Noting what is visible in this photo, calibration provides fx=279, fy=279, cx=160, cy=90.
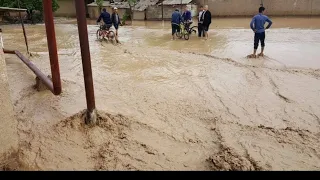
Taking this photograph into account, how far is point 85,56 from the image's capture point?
150 inches

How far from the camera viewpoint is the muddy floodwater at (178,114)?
356 centimetres

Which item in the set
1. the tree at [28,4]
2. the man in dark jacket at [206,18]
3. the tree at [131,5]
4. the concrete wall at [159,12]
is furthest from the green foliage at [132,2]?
the man in dark jacket at [206,18]

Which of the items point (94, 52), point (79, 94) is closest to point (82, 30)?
point (79, 94)

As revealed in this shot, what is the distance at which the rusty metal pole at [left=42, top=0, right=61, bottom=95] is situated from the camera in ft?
14.4

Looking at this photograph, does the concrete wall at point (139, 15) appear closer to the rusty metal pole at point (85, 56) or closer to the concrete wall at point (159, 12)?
the concrete wall at point (159, 12)

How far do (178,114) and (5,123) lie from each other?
9.22 feet

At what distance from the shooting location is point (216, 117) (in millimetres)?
4934

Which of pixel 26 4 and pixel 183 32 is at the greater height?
pixel 26 4

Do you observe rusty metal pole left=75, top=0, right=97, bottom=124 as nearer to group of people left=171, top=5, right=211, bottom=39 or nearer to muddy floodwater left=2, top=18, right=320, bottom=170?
muddy floodwater left=2, top=18, right=320, bottom=170

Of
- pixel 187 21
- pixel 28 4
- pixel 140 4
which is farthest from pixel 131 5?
pixel 187 21

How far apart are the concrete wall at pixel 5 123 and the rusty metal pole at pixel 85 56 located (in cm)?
99

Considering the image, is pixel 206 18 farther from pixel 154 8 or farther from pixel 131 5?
pixel 131 5

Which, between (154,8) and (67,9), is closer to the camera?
(154,8)
